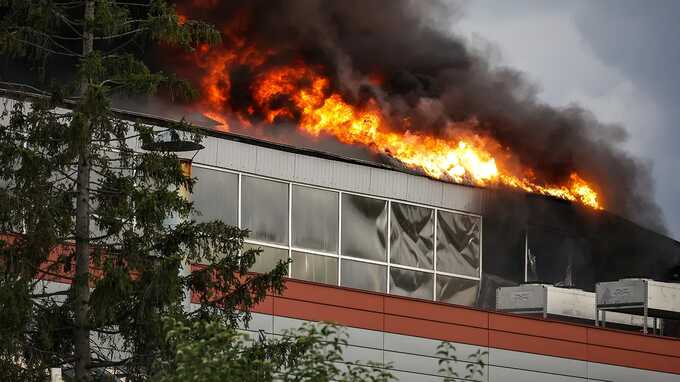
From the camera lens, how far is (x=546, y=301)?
123 ft

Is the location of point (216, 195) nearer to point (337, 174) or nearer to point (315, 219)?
point (315, 219)

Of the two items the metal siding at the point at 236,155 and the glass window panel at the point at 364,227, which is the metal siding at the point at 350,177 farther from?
the metal siding at the point at 236,155

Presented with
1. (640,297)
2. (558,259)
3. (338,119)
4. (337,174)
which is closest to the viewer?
(337,174)

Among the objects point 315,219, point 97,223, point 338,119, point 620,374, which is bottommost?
point 620,374

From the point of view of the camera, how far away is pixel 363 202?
36375 millimetres

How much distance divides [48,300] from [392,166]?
16.7 m

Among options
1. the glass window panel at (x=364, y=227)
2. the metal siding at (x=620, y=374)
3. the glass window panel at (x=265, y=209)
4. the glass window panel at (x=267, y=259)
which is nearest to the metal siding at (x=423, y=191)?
the glass window panel at (x=364, y=227)

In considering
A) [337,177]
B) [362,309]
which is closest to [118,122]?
[362,309]

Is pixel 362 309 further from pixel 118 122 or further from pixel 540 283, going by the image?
pixel 118 122

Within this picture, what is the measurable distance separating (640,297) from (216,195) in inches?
419

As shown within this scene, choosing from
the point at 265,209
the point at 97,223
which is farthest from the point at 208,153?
the point at 97,223

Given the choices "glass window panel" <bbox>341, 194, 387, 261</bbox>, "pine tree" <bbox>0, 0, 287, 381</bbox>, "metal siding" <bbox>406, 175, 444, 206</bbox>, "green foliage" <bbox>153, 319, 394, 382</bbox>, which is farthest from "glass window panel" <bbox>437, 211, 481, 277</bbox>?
"green foliage" <bbox>153, 319, 394, 382</bbox>

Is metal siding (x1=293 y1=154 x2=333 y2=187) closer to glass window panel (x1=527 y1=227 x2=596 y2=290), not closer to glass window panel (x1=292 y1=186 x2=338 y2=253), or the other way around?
glass window panel (x1=292 y1=186 x2=338 y2=253)

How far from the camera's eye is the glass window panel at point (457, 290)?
37753mm
